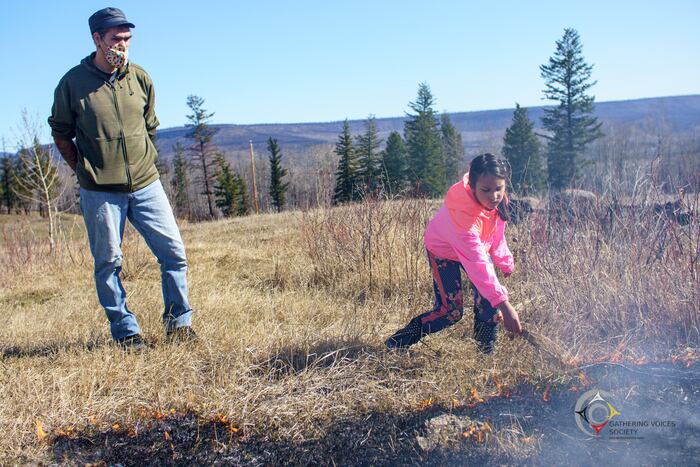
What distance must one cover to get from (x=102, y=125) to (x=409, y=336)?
2.20 m

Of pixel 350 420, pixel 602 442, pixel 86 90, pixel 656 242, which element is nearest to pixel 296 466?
pixel 350 420

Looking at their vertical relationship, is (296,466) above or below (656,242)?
below

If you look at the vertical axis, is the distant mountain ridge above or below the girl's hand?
above

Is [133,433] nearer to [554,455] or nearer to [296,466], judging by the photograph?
[296,466]

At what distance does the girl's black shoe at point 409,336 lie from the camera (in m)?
3.25

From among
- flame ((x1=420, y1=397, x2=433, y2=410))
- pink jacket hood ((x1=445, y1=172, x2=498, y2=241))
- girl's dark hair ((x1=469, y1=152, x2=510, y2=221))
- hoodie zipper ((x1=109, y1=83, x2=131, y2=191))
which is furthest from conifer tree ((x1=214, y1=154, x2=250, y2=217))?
flame ((x1=420, y1=397, x2=433, y2=410))

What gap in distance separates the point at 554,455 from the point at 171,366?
2038 millimetres

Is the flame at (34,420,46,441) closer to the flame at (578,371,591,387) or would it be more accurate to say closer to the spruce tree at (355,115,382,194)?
the flame at (578,371,591,387)

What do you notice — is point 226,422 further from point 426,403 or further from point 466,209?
point 466,209

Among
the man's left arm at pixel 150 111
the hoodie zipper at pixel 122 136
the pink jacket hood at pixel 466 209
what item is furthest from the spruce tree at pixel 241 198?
the pink jacket hood at pixel 466 209

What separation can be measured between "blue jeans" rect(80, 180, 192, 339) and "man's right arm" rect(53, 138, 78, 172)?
220 mm

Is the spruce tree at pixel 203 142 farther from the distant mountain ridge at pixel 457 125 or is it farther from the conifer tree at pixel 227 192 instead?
the distant mountain ridge at pixel 457 125

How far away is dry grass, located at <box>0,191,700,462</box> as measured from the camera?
2734 millimetres

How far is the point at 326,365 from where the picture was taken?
3203 mm
